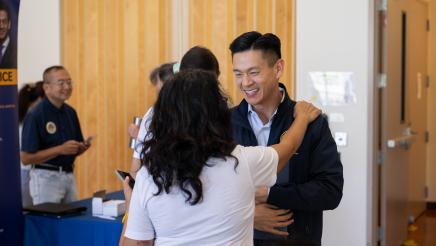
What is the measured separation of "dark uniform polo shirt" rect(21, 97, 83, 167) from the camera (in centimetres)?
439

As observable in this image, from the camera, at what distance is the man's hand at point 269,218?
191 centimetres

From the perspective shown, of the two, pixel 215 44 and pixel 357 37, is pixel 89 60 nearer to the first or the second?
pixel 215 44

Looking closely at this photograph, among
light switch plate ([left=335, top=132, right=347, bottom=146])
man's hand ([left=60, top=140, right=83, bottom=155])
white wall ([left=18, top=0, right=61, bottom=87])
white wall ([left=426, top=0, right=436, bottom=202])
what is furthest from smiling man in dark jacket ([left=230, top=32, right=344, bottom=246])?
white wall ([left=426, top=0, right=436, bottom=202])

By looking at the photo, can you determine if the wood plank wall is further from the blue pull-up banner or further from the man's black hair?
the man's black hair

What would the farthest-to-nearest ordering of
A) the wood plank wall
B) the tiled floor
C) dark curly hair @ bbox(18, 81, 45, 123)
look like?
the tiled floor, dark curly hair @ bbox(18, 81, 45, 123), the wood plank wall

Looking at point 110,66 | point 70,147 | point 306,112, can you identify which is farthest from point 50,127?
point 306,112

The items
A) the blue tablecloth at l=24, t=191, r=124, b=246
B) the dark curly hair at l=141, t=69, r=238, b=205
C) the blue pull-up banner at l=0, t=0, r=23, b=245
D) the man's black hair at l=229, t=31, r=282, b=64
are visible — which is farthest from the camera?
the blue pull-up banner at l=0, t=0, r=23, b=245

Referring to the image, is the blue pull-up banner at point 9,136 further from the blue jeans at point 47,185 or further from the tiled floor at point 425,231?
the tiled floor at point 425,231

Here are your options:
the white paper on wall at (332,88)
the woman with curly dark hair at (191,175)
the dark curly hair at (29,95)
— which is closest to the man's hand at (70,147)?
the dark curly hair at (29,95)

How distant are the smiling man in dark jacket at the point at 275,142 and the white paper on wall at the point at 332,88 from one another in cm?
225

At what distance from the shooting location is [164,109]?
162 centimetres

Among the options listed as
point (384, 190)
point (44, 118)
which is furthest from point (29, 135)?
point (384, 190)

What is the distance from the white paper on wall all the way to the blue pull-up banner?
2.18m

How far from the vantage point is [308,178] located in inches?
80.6
